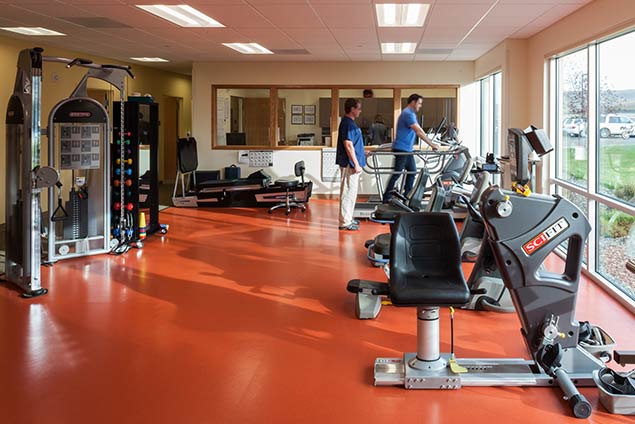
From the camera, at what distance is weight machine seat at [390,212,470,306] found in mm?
3207

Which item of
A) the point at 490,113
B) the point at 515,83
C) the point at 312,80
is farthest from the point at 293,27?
the point at 490,113

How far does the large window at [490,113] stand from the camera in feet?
31.3

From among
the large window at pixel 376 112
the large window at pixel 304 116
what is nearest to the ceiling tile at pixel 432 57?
the large window at pixel 376 112

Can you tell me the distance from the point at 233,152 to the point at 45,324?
7.62 metres

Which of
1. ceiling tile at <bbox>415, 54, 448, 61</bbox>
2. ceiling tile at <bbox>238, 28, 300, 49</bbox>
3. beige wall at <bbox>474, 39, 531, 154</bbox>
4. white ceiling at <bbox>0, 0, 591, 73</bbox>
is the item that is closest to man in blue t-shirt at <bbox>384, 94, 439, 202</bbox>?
white ceiling at <bbox>0, 0, 591, 73</bbox>

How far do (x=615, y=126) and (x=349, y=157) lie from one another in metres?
3.24

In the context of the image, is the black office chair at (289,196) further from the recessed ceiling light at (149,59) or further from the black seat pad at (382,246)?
the black seat pad at (382,246)

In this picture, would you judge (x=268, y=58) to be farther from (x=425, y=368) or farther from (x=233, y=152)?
(x=425, y=368)

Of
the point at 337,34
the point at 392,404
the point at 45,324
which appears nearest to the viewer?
the point at 392,404

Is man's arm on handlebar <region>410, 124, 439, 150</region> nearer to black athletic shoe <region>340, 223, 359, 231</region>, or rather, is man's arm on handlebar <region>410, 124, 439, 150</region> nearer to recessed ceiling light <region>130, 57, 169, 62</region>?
black athletic shoe <region>340, 223, 359, 231</region>

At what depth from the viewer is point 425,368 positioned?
319 centimetres

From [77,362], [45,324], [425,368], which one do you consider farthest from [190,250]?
[425,368]

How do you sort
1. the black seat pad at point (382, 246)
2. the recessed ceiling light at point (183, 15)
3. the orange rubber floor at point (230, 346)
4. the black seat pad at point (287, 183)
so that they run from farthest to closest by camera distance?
the black seat pad at point (287, 183), the recessed ceiling light at point (183, 15), the black seat pad at point (382, 246), the orange rubber floor at point (230, 346)

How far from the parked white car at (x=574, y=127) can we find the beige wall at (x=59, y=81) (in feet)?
17.1
